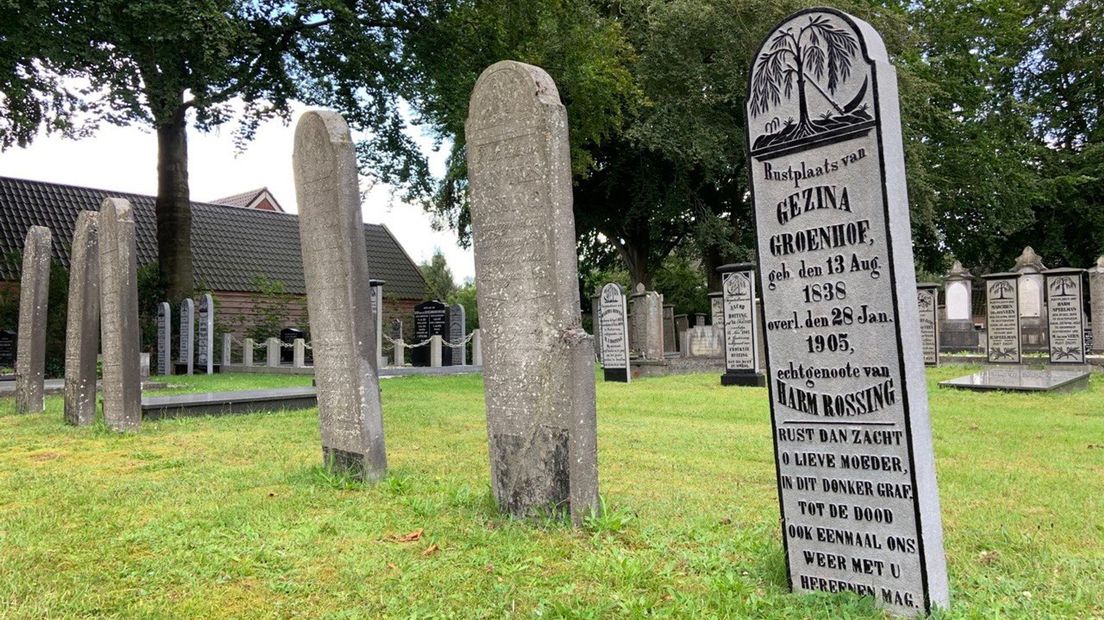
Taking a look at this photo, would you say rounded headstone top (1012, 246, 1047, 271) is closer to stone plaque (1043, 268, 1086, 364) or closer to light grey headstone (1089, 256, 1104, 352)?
light grey headstone (1089, 256, 1104, 352)

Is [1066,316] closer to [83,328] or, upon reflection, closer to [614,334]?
[614,334]

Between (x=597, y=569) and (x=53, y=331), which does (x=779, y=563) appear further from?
(x=53, y=331)

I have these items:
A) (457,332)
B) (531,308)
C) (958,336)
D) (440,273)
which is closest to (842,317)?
(531,308)

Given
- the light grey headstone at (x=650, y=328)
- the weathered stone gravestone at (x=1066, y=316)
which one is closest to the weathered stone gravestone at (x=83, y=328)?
the light grey headstone at (x=650, y=328)

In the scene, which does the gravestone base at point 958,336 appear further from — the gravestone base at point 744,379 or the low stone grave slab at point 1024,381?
the gravestone base at point 744,379

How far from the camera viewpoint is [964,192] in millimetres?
29172

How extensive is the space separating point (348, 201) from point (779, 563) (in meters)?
3.72

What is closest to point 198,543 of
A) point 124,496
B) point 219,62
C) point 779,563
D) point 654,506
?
point 124,496

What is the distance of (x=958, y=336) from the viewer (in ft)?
80.0

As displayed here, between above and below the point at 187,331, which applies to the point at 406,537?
below

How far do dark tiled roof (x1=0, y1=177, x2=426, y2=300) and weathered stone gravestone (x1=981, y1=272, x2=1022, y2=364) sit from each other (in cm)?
2153

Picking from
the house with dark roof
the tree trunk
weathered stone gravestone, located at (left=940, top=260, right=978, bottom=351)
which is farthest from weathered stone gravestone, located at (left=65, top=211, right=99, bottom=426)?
weathered stone gravestone, located at (left=940, top=260, right=978, bottom=351)

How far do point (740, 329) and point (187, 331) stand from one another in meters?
15.8

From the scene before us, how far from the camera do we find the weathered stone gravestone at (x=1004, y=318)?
55.4ft
